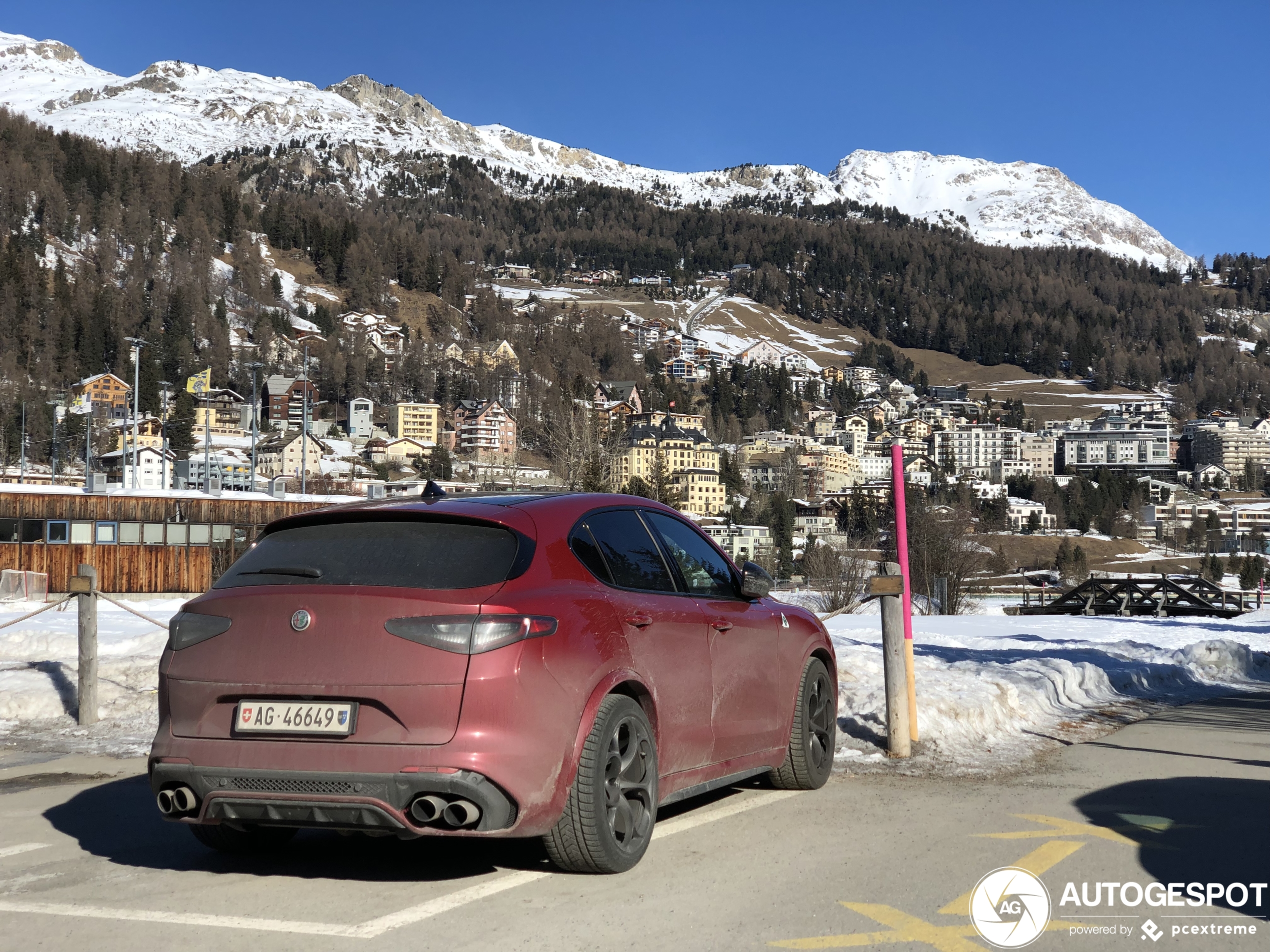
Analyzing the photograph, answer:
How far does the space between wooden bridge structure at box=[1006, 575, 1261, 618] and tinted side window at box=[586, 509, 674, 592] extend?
1098 inches

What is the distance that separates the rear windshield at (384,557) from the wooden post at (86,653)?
5.23m

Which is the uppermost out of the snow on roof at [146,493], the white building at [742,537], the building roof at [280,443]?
the building roof at [280,443]

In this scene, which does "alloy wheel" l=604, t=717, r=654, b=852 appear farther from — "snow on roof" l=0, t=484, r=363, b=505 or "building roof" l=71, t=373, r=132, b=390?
"building roof" l=71, t=373, r=132, b=390

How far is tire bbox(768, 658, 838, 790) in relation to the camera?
21.6 ft

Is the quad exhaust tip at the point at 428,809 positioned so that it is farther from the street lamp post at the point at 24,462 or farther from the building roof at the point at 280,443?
the building roof at the point at 280,443

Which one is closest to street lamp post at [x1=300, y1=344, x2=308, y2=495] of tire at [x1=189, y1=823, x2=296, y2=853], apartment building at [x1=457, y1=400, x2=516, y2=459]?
apartment building at [x1=457, y1=400, x2=516, y2=459]

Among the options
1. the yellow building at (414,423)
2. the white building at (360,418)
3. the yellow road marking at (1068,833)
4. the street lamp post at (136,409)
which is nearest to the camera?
the yellow road marking at (1068,833)

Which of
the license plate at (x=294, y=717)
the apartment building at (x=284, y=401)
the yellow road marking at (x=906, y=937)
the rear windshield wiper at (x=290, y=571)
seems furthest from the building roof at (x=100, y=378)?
the yellow road marking at (x=906, y=937)

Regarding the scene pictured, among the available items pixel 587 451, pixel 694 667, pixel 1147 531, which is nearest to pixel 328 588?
pixel 694 667

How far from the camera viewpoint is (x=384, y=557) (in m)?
4.72

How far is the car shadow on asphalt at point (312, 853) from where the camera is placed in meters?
4.91

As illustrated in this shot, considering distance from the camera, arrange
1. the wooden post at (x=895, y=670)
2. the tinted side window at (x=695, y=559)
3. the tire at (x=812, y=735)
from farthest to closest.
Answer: the wooden post at (x=895, y=670) → the tire at (x=812, y=735) → the tinted side window at (x=695, y=559)

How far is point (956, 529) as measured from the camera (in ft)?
135

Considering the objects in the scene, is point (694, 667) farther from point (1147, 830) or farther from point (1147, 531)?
point (1147, 531)
